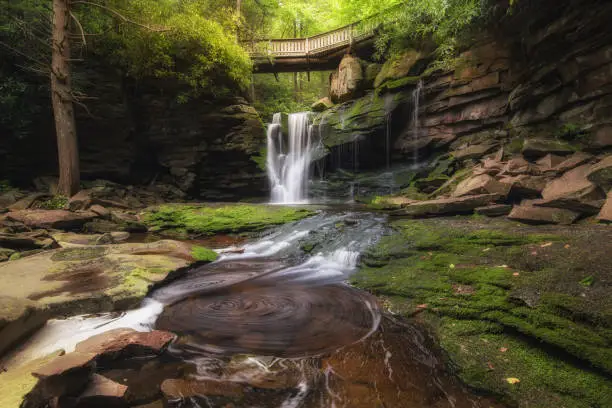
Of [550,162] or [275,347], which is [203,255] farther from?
[550,162]

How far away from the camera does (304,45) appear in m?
19.3

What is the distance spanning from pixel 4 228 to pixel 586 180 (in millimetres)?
12831

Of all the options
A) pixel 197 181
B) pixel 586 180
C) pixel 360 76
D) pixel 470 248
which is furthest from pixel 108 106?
pixel 586 180

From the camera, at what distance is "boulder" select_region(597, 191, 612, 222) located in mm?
4980

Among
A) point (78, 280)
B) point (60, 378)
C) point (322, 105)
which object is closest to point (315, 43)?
point (322, 105)

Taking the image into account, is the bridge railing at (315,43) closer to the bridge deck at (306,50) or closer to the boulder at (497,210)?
the bridge deck at (306,50)

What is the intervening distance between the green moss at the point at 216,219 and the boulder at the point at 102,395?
23.0 feet

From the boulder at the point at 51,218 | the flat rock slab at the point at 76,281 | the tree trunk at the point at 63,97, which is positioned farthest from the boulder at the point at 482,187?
the tree trunk at the point at 63,97

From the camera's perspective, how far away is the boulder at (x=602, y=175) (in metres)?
5.71

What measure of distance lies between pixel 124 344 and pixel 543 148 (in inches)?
402

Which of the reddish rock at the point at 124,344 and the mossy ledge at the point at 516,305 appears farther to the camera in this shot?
the reddish rock at the point at 124,344

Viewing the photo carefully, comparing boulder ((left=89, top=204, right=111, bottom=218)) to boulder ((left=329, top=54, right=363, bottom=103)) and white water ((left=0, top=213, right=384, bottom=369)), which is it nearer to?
white water ((left=0, top=213, right=384, bottom=369))

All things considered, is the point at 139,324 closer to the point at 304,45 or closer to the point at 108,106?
the point at 108,106

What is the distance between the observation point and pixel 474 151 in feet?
36.1
